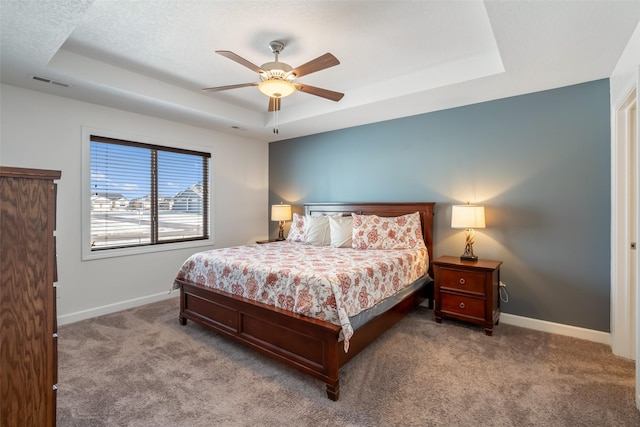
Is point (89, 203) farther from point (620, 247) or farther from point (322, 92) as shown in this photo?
point (620, 247)

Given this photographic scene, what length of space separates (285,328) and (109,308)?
2621 millimetres

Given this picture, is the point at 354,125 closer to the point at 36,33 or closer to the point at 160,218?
the point at 160,218

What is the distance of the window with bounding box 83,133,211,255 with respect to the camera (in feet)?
11.9

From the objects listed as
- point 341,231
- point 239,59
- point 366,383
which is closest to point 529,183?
point 341,231

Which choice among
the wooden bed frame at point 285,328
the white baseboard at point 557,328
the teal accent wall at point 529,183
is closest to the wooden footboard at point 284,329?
the wooden bed frame at point 285,328

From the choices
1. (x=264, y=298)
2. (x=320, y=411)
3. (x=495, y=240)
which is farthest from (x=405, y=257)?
(x=320, y=411)

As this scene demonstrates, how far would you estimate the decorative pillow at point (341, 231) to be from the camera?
3857 mm

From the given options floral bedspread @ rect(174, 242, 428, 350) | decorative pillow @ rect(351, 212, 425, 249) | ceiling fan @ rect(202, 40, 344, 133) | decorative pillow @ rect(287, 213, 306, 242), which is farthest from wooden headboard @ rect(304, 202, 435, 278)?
ceiling fan @ rect(202, 40, 344, 133)

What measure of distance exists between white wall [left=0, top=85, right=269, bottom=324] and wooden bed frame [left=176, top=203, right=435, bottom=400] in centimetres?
111

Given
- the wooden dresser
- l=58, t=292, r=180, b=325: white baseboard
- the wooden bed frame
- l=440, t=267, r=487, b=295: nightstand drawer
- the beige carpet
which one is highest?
the wooden dresser

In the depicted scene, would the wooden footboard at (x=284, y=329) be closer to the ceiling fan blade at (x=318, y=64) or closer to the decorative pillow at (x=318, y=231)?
the decorative pillow at (x=318, y=231)

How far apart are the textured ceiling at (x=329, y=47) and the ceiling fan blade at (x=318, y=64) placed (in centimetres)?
33

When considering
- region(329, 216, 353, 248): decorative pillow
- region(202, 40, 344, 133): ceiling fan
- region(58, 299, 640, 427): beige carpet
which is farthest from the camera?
region(329, 216, 353, 248): decorative pillow

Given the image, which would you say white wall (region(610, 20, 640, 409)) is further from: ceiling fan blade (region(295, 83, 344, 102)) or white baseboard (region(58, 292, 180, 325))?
white baseboard (region(58, 292, 180, 325))
